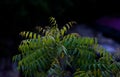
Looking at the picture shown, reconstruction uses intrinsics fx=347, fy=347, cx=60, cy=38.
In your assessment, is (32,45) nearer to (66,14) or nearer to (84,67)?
(84,67)

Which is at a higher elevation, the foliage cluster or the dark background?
the dark background

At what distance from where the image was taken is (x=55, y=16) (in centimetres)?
702

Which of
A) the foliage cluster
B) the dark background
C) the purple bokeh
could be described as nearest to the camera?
the foliage cluster

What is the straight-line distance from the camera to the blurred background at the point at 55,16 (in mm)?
6531

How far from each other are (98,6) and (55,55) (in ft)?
18.6

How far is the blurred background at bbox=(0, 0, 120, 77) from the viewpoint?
653 centimetres

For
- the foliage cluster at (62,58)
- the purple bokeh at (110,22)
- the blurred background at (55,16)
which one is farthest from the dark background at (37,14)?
the foliage cluster at (62,58)

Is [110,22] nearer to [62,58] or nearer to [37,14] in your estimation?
→ [37,14]

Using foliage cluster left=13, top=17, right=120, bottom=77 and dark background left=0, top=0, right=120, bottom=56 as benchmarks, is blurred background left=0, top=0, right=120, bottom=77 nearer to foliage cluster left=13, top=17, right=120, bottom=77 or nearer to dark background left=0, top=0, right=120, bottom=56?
dark background left=0, top=0, right=120, bottom=56

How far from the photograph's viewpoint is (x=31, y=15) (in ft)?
22.0

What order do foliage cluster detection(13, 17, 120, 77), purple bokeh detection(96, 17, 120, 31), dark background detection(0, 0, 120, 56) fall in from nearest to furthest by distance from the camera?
foliage cluster detection(13, 17, 120, 77) < dark background detection(0, 0, 120, 56) < purple bokeh detection(96, 17, 120, 31)

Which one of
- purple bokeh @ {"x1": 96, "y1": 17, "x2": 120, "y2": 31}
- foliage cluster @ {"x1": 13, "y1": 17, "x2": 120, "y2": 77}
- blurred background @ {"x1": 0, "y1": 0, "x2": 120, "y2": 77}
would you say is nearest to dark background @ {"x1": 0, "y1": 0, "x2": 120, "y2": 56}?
blurred background @ {"x1": 0, "y1": 0, "x2": 120, "y2": 77}

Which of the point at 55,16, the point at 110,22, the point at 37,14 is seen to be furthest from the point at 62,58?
the point at 110,22

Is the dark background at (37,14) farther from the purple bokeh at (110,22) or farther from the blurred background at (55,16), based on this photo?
the purple bokeh at (110,22)
